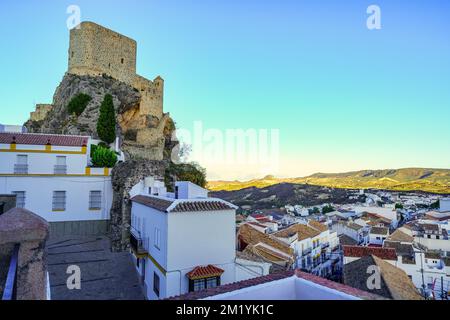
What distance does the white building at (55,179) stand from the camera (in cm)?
1658

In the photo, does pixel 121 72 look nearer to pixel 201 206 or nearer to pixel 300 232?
pixel 300 232

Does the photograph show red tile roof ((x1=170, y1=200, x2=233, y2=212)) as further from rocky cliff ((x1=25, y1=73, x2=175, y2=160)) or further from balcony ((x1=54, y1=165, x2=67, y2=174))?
rocky cliff ((x1=25, y1=73, x2=175, y2=160))

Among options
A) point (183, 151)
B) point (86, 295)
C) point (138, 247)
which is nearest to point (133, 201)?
point (138, 247)

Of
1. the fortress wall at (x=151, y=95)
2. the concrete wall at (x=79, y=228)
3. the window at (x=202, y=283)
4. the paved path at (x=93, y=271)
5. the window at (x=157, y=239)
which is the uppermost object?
the fortress wall at (x=151, y=95)

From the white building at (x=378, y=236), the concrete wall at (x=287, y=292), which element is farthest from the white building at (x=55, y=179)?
the white building at (x=378, y=236)

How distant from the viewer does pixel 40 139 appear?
17641 millimetres

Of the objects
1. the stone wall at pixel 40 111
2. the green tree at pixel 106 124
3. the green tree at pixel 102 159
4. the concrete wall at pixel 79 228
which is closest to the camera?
the concrete wall at pixel 79 228

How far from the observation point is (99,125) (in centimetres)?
2408

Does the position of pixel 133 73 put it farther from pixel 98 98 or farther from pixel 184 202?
pixel 184 202

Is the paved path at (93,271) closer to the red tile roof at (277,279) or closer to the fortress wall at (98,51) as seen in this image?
the red tile roof at (277,279)

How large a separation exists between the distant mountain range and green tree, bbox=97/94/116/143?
5785cm

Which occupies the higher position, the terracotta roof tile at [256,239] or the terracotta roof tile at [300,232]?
the terracotta roof tile at [256,239]

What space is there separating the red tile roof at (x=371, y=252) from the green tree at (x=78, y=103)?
88.1ft

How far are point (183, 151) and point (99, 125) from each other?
1411 cm
